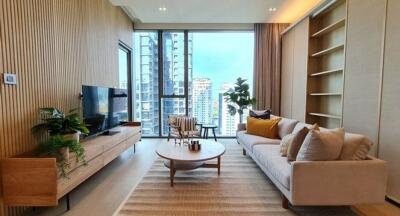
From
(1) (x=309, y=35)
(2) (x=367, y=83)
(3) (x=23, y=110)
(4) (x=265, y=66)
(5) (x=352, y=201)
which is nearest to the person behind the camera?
(5) (x=352, y=201)

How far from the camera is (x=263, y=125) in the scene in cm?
421

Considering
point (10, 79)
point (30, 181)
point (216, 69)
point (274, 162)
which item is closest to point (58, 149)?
point (30, 181)

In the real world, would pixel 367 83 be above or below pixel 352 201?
above

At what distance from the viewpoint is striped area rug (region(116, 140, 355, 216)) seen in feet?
7.77

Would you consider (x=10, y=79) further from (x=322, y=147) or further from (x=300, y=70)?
(x=300, y=70)

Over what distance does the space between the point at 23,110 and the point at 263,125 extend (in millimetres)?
3511

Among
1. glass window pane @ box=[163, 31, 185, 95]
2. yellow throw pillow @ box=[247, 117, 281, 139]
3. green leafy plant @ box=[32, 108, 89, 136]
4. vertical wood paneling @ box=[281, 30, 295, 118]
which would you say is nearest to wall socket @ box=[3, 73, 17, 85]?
green leafy plant @ box=[32, 108, 89, 136]

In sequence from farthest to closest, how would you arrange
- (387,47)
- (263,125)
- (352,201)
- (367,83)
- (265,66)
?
(265,66) < (263,125) < (367,83) < (387,47) < (352,201)

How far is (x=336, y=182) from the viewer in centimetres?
214

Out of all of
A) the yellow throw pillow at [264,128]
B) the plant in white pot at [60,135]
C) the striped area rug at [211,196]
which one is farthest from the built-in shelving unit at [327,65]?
the plant in white pot at [60,135]

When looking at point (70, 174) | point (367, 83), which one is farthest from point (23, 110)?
point (367, 83)

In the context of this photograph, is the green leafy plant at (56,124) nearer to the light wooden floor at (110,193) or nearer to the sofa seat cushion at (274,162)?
the light wooden floor at (110,193)

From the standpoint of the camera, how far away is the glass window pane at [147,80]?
6305mm

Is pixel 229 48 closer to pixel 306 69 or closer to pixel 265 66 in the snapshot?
pixel 265 66
